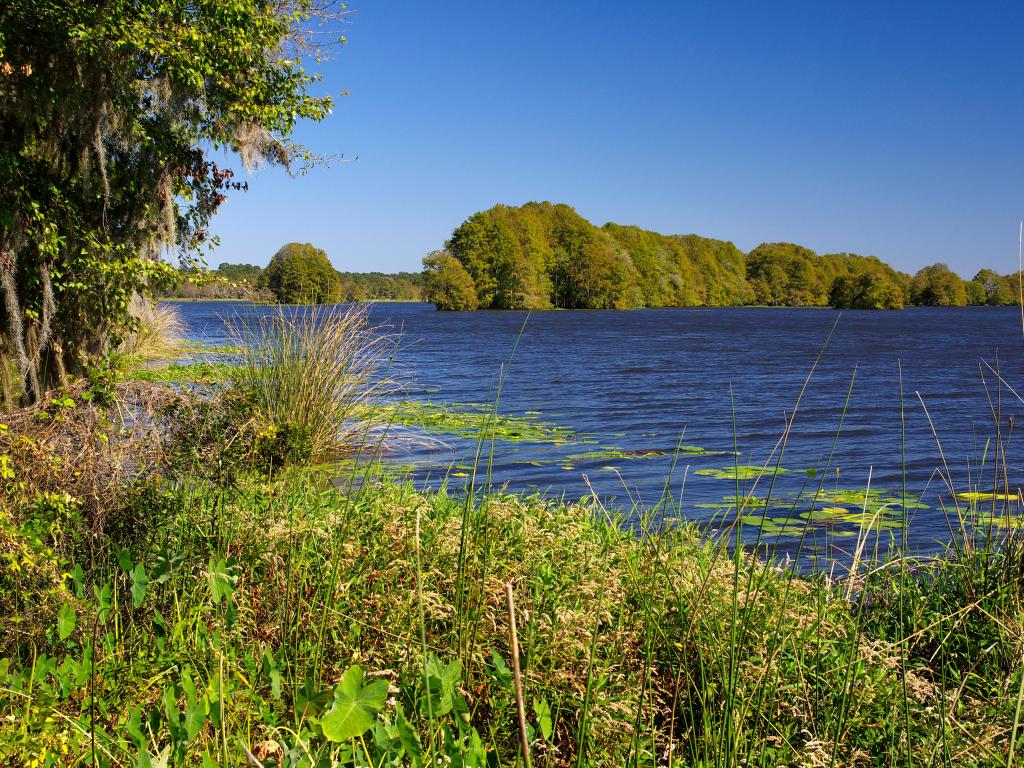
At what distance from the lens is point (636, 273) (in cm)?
11131

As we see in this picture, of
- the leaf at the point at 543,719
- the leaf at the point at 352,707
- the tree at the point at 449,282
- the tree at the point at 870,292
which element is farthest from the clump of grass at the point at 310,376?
the tree at the point at 870,292

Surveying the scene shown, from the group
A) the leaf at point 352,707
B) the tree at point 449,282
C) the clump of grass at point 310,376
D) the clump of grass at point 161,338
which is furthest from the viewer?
the tree at point 449,282

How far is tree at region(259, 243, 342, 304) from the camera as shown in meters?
9.41

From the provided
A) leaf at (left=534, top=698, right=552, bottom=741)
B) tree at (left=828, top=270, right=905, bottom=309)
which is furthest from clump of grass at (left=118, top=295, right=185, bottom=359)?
tree at (left=828, top=270, right=905, bottom=309)

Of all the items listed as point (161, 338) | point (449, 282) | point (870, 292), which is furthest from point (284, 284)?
point (870, 292)

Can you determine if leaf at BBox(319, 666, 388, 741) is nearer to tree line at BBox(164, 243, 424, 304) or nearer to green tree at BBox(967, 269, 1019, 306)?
tree line at BBox(164, 243, 424, 304)

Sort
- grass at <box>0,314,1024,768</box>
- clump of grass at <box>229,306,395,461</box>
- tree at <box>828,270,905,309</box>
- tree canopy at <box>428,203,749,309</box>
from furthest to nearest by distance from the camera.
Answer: tree at <box>828,270,905,309</box> < tree canopy at <box>428,203,749,309</box> < clump of grass at <box>229,306,395,461</box> < grass at <box>0,314,1024,768</box>

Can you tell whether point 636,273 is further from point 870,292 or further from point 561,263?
point 870,292

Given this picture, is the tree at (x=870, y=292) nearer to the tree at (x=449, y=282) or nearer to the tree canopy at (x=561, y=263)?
the tree canopy at (x=561, y=263)

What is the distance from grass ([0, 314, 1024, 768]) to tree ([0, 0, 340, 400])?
2630mm

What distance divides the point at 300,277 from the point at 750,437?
7.17m

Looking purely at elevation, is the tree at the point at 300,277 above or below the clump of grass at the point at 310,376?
above

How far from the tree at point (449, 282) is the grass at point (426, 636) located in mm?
89407

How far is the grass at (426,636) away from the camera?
213cm
